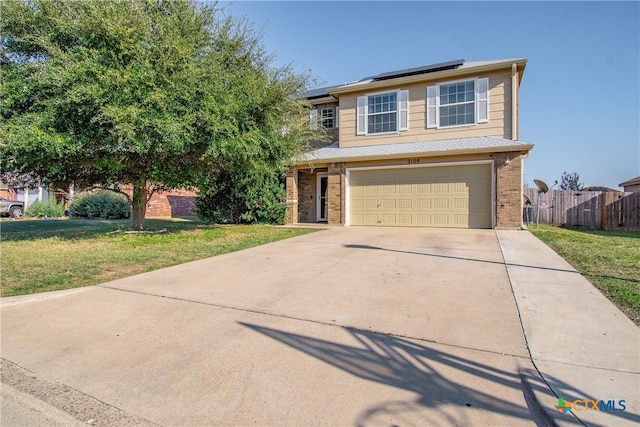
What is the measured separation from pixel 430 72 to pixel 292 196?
24.9ft

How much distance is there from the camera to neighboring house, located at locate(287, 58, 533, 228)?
1198 cm

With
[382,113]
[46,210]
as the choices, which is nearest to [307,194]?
[382,113]

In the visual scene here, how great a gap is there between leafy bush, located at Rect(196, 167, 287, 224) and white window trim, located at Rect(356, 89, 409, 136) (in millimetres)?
4215

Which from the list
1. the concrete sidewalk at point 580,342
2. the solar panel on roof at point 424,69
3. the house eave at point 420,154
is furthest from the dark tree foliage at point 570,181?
the concrete sidewalk at point 580,342

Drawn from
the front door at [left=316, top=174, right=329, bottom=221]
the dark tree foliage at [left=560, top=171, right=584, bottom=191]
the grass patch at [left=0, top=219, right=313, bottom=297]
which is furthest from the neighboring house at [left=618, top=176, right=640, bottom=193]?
A: the grass patch at [left=0, top=219, right=313, bottom=297]

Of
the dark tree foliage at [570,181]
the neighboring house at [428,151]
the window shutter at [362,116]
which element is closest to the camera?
the neighboring house at [428,151]

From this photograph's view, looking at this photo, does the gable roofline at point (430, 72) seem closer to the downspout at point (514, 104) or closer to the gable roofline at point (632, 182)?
the downspout at point (514, 104)

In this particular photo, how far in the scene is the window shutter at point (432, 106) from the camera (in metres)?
13.3

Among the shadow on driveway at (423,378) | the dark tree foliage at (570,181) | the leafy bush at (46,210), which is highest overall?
the dark tree foliage at (570,181)

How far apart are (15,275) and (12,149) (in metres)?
2.76

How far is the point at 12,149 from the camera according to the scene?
6.76 m

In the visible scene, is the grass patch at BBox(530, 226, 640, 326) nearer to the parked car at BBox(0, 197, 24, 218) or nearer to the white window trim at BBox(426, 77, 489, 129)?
the white window trim at BBox(426, 77, 489, 129)

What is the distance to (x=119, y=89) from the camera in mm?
7328

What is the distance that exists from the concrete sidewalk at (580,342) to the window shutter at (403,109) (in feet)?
31.6
